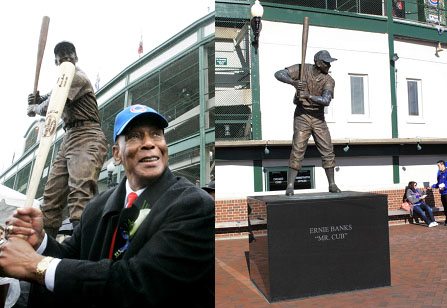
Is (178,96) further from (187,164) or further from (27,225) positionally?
(27,225)

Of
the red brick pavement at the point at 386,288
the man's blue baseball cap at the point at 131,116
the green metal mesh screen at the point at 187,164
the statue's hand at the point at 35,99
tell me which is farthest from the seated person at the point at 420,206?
the statue's hand at the point at 35,99

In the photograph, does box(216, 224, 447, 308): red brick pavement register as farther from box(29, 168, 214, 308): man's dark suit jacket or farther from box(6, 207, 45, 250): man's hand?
box(6, 207, 45, 250): man's hand

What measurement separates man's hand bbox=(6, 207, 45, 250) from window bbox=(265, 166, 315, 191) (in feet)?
24.6

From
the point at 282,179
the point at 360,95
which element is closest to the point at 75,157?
the point at 282,179

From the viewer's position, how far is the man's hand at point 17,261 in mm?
647

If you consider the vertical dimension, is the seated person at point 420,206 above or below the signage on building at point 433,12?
below

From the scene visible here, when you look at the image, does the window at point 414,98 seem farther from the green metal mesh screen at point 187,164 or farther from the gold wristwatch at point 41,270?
the gold wristwatch at point 41,270

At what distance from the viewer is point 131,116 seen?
731 mm

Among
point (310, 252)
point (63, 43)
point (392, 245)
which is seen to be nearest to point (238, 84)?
point (63, 43)

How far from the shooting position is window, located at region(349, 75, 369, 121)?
8938 millimetres

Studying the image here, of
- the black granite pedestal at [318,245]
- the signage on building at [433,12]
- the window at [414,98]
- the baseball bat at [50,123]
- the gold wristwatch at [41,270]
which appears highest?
the signage on building at [433,12]

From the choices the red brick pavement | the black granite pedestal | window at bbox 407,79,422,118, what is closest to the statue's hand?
the red brick pavement

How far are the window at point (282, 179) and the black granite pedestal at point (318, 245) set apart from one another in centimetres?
427

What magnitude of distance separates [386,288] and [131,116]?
12.4ft
